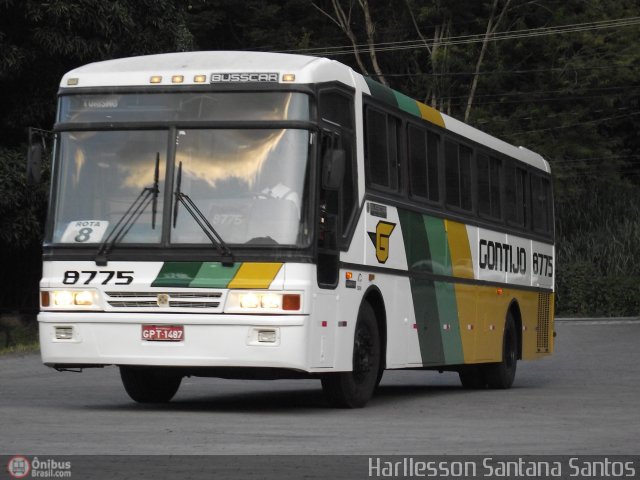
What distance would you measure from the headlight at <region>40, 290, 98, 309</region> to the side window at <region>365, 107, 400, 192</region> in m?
3.00

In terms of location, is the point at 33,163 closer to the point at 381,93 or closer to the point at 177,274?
the point at 177,274

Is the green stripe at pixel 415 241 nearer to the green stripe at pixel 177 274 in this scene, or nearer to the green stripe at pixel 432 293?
the green stripe at pixel 432 293

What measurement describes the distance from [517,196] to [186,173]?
872 centimetres

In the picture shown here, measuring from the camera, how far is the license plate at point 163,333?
563 inches

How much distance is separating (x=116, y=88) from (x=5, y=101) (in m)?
19.1

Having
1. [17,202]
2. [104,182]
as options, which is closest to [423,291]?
[104,182]

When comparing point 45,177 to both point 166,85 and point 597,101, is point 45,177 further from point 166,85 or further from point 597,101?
point 597,101

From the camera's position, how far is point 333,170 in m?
14.4

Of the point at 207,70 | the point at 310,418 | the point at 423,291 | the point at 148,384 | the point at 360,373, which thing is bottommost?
the point at 310,418

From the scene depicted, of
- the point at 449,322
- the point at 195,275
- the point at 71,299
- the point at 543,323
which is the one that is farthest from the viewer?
the point at 543,323

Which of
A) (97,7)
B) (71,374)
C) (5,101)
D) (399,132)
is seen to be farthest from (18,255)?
(399,132)

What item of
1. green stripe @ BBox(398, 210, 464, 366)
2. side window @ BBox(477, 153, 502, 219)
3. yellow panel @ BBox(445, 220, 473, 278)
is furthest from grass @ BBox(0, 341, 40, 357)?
green stripe @ BBox(398, 210, 464, 366)

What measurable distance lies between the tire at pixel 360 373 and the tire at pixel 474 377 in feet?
18.2

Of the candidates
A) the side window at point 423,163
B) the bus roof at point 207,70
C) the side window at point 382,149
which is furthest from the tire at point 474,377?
the bus roof at point 207,70
